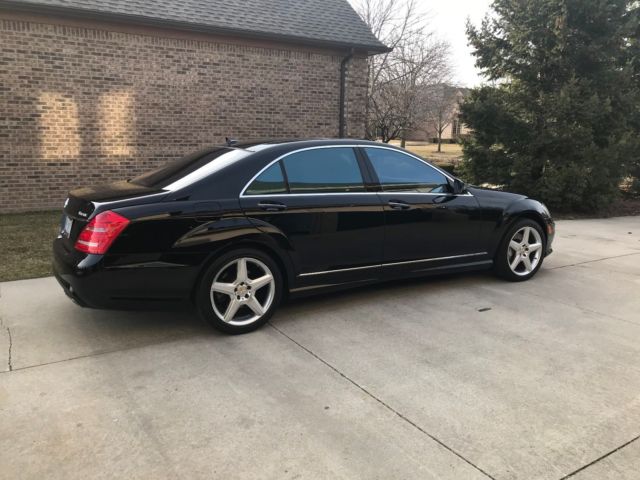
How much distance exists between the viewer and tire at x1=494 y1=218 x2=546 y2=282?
5613mm

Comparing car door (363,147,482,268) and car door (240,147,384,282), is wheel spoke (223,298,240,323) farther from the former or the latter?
car door (363,147,482,268)

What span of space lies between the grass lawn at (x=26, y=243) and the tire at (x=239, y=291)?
2.67m

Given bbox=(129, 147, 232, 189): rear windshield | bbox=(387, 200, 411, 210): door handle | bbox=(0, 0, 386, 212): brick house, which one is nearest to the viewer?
bbox=(129, 147, 232, 189): rear windshield

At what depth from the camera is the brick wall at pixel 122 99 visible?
9.09m

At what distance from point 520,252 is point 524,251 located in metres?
0.06

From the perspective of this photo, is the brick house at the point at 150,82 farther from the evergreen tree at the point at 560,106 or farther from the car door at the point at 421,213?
the car door at the point at 421,213

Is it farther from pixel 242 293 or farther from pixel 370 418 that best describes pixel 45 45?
pixel 370 418

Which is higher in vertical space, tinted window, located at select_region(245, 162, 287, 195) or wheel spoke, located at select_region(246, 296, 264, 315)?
tinted window, located at select_region(245, 162, 287, 195)

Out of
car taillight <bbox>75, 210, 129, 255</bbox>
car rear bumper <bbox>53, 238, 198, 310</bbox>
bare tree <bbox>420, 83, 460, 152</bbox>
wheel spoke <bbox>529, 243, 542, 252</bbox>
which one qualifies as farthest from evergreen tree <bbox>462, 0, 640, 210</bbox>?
bare tree <bbox>420, 83, 460, 152</bbox>

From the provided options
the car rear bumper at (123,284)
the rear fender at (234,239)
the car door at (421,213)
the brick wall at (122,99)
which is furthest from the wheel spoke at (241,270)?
the brick wall at (122,99)

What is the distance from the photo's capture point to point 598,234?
30.0 feet

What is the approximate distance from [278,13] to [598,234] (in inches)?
316

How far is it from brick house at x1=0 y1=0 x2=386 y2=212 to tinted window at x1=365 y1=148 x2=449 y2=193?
656cm

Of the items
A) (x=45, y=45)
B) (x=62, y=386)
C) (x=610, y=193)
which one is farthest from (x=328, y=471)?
(x=610, y=193)
